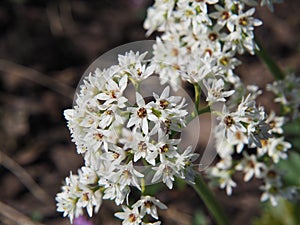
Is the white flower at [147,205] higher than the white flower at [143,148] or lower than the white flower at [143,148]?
lower

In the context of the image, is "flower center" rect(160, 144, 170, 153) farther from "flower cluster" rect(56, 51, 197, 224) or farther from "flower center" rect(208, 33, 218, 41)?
"flower center" rect(208, 33, 218, 41)

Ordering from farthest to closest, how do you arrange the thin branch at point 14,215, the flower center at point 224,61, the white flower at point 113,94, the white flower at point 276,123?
the thin branch at point 14,215 → the white flower at point 276,123 → the flower center at point 224,61 → the white flower at point 113,94

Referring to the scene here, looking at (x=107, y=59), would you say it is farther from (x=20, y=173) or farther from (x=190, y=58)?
(x=190, y=58)

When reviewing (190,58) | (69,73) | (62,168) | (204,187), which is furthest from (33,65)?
(204,187)

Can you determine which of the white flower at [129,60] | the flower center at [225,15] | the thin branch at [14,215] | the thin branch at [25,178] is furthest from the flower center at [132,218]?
the thin branch at [25,178]

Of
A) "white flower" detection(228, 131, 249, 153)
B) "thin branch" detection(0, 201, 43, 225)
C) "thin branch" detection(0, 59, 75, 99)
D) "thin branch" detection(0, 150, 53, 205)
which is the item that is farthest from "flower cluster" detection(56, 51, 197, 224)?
"thin branch" detection(0, 59, 75, 99)

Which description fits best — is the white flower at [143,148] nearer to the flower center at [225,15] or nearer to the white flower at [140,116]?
the white flower at [140,116]

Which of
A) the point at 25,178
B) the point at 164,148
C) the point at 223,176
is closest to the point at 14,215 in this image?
the point at 25,178

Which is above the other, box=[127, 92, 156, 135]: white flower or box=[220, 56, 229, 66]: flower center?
box=[127, 92, 156, 135]: white flower

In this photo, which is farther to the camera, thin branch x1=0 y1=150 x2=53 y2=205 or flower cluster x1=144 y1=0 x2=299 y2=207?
thin branch x1=0 y1=150 x2=53 y2=205
